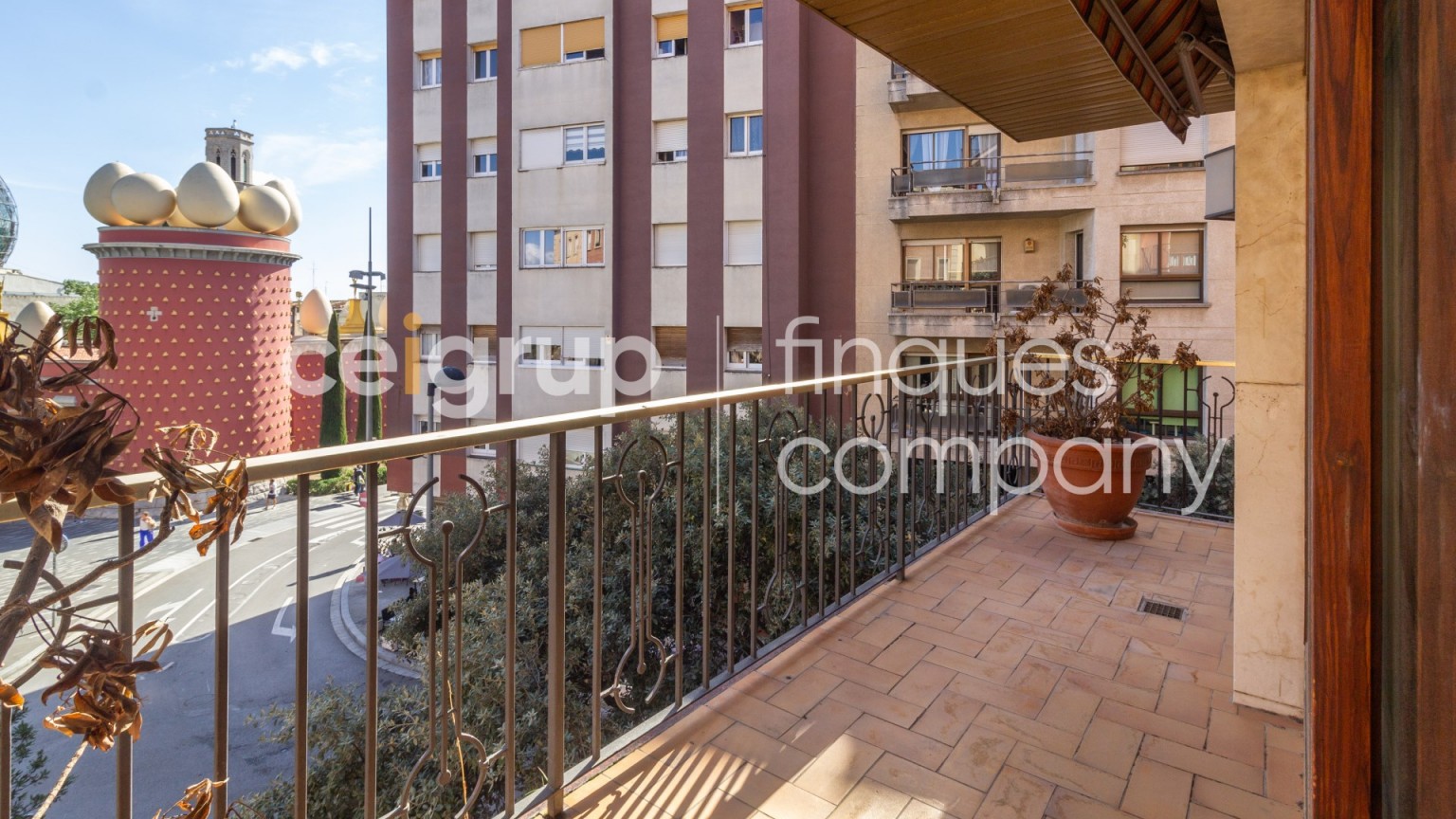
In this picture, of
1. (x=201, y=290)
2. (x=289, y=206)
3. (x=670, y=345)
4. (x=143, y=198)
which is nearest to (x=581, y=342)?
(x=670, y=345)

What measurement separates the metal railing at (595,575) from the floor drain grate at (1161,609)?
0.97 meters

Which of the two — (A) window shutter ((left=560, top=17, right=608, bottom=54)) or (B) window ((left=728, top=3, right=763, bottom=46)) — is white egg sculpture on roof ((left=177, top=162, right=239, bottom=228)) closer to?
(A) window shutter ((left=560, top=17, right=608, bottom=54))

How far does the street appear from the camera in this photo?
8523 mm

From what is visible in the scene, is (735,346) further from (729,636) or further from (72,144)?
(72,144)

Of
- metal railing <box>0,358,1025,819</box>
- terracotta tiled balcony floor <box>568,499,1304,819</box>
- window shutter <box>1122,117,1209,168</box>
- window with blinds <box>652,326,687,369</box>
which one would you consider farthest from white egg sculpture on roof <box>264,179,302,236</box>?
terracotta tiled balcony floor <box>568,499,1304,819</box>

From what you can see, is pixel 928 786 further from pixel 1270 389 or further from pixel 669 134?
pixel 669 134

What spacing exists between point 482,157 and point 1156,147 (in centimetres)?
1510

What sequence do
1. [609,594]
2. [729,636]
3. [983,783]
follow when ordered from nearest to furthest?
[983,783] < [729,636] < [609,594]

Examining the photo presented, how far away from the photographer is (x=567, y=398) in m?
17.1

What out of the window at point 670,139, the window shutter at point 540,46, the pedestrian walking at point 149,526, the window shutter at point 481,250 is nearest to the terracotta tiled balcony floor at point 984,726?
the pedestrian walking at point 149,526

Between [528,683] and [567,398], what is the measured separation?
12.5 metres

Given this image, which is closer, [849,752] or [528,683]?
[849,752]

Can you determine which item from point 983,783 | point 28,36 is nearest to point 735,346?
point 983,783

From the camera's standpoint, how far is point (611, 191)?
16375 mm
